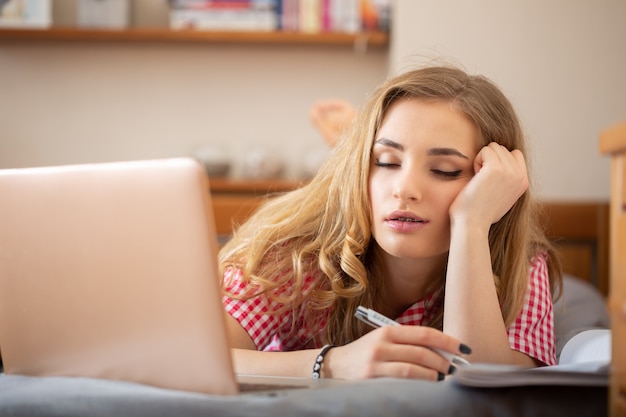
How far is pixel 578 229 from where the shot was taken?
9.37 feet

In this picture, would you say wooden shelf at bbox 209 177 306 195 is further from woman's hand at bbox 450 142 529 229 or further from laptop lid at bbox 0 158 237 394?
laptop lid at bbox 0 158 237 394

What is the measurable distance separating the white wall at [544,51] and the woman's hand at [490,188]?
1671 mm

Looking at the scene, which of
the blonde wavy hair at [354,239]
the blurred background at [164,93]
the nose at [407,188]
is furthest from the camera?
the blurred background at [164,93]

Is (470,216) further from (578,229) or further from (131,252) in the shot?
(578,229)

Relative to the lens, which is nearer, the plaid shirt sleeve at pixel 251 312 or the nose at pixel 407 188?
the nose at pixel 407 188

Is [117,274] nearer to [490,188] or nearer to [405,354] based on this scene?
[405,354]

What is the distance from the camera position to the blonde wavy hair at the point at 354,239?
127 centimetres

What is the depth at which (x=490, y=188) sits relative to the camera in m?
1.20

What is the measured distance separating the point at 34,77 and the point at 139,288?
2.57 m

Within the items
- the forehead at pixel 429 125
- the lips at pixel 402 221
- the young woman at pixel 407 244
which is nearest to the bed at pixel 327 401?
the young woman at pixel 407 244

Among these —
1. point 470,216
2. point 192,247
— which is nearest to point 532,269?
point 470,216

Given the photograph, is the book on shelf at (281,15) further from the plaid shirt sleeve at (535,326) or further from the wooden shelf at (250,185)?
the plaid shirt sleeve at (535,326)

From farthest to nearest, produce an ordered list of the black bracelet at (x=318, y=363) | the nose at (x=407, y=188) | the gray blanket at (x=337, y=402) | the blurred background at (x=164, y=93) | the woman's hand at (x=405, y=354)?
the blurred background at (x=164, y=93)
the nose at (x=407, y=188)
the black bracelet at (x=318, y=363)
the woman's hand at (x=405, y=354)
the gray blanket at (x=337, y=402)

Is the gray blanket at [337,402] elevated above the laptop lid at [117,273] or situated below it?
below
